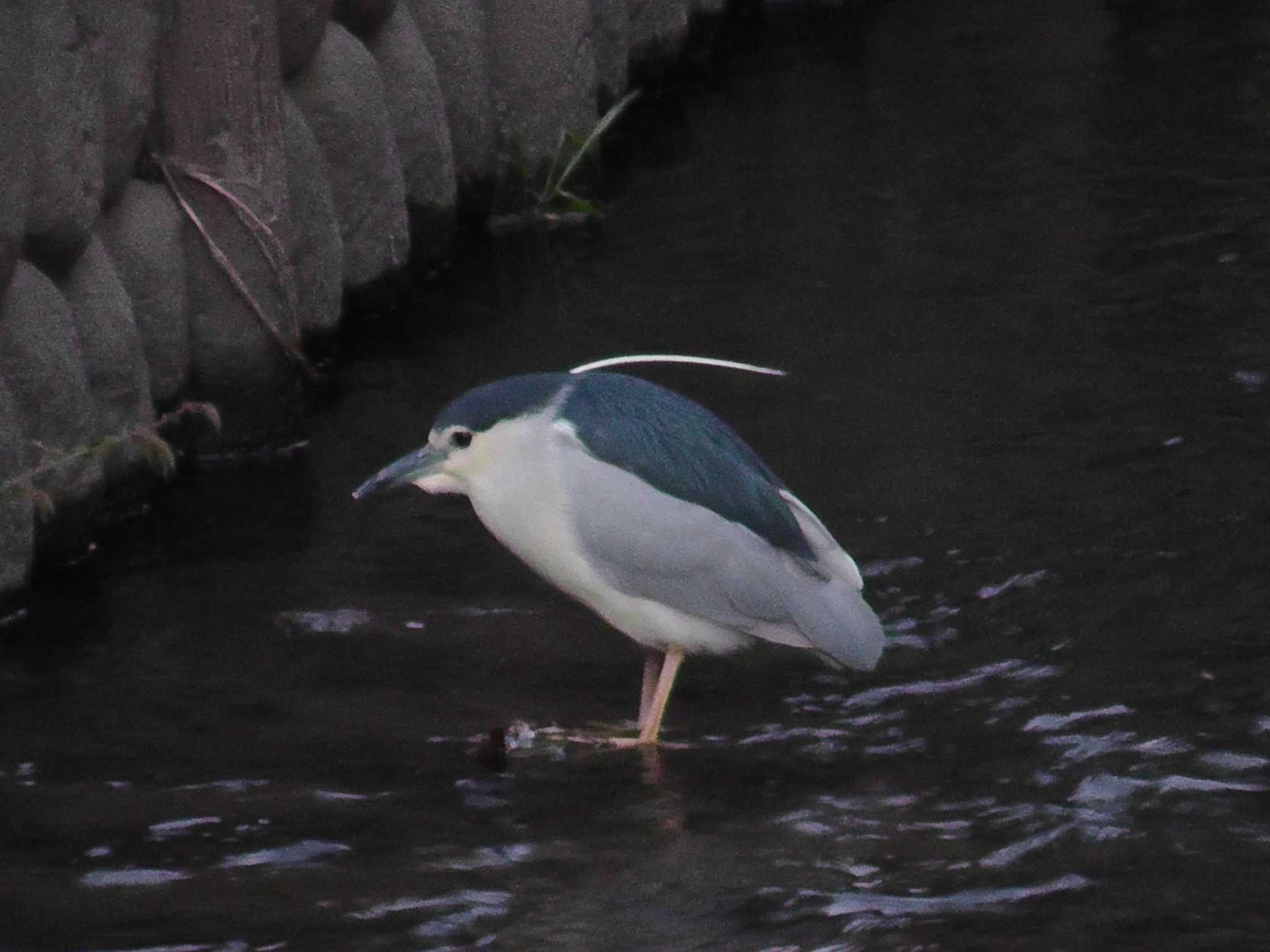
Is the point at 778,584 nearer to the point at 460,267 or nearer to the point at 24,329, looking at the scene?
the point at 24,329

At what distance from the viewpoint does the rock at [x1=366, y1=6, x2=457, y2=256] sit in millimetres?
7152

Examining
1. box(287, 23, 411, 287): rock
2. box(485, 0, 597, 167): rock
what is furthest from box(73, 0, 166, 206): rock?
box(485, 0, 597, 167): rock

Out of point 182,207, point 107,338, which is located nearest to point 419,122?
point 182,207

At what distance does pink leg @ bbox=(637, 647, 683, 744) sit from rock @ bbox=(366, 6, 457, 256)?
3.21 meters

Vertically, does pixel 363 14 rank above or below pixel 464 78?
above

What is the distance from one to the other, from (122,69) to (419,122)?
2024 millimetres

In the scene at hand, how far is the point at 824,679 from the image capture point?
182 inches

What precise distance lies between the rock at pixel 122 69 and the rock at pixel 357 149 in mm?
1061

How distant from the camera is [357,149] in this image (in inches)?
263

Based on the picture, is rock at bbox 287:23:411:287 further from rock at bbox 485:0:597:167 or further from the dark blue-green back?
the dark blue-green back

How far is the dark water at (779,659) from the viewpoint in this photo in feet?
12.0

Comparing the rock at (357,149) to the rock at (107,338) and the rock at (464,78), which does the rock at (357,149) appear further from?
the rock at (107,338)

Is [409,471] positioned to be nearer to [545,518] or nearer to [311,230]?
[545,518]

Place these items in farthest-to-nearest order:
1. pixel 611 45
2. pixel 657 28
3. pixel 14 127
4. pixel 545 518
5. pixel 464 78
A: 1. pixel 657 28
2. pixel 611 45
3. pixel 464 78
4. pixel 14 127
5. pixel 545 518
